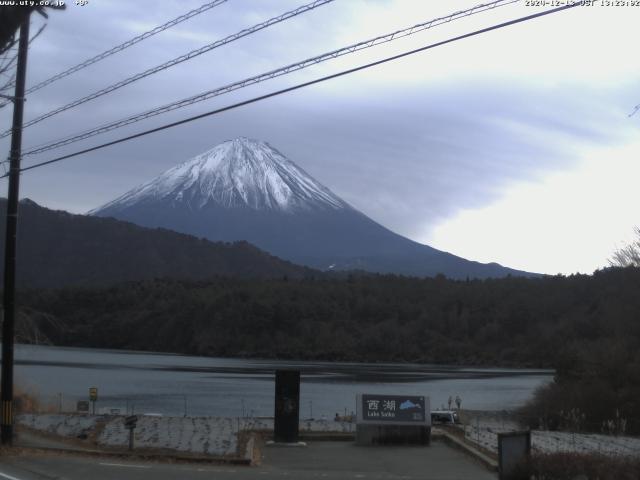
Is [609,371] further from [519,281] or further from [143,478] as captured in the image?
[519,281]

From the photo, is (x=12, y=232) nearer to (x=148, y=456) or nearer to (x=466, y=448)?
(x=148, y=456)

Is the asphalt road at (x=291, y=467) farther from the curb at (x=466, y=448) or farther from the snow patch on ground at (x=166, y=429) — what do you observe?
the snow patch on ground at (x=166, y=429)

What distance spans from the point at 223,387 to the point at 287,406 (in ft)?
174

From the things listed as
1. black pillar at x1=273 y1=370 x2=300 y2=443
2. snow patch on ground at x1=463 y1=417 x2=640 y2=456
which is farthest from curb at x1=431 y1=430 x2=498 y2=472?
black pillar at x1=273 y1=370 x2=300 y2=443

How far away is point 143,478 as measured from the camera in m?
15.3

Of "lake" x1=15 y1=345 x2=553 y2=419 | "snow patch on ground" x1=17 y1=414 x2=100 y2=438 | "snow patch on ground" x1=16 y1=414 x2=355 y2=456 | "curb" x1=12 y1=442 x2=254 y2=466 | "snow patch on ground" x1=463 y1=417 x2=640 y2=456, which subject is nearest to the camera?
"curb" x1=12 y1=442 x2=254 y2=466

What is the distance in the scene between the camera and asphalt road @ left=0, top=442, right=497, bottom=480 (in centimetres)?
1566

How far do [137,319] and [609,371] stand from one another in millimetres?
121903

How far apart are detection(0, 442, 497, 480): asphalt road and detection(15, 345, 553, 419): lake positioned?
20887mm

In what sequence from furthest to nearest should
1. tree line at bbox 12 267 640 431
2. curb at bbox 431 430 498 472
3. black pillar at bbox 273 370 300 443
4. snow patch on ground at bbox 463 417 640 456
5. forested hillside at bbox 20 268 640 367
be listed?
forested hillside at bbox 20 268 640 367 → tree line at bbox 12 267 640 431 → black pillar at bbox 273 370 300 443 → snow patch on ground at bbox 463 417 640 456 → curb at bbox 431 430 498 472

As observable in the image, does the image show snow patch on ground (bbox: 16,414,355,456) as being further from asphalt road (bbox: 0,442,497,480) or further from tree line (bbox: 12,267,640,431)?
tree line (bbox: 12,267,640,431)

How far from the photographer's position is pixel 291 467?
17094mm

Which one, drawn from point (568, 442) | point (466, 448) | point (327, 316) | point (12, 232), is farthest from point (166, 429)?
point (327, 316)

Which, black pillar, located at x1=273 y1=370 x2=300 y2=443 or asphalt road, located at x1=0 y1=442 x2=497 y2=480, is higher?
black pillar, located at x1=273 y1=370 x2=300 y2=443
